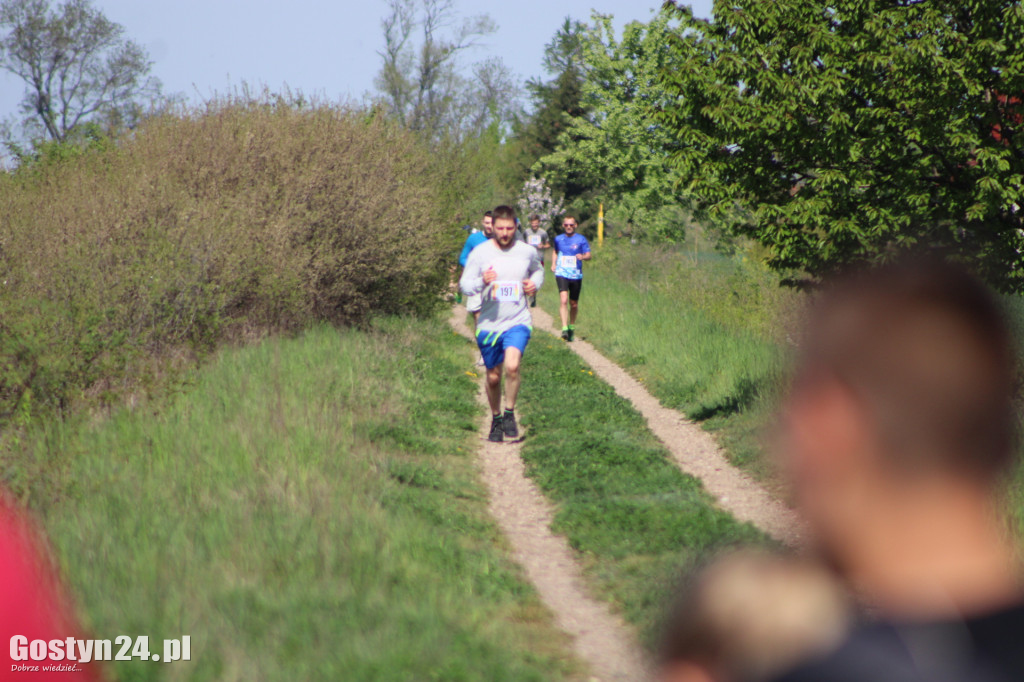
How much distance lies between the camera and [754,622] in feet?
4.50

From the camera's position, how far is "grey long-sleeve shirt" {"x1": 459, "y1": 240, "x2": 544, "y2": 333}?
914 cm

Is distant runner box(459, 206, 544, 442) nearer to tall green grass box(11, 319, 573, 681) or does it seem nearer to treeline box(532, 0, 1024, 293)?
tall green grass box(11, 319, 573, 681)

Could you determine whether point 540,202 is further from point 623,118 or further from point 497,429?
point 497,429

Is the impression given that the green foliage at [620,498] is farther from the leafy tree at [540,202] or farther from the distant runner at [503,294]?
the leafy tree at [540,202]

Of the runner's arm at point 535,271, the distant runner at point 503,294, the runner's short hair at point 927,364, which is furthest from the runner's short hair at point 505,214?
the runner's short hair at point 927,364

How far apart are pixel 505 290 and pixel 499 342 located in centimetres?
53

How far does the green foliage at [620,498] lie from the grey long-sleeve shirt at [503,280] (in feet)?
4.07

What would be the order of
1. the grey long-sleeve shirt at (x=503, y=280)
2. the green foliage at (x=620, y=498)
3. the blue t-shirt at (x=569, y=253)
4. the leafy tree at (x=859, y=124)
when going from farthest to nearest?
the blue t-shirt at (x=569, y=253) → the grey long-sleeve shirt at (x=503, y=280) → the leafy tree at (x=859, y=124) → the green foliage at (x=620, y=498)

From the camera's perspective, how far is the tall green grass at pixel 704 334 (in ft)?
32.5

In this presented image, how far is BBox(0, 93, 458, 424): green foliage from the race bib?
2866 mm

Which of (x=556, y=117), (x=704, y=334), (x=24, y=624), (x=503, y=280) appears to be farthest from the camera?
(x=556, y=117)

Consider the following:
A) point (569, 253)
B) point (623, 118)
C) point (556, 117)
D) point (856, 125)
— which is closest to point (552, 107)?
point (556, 117)

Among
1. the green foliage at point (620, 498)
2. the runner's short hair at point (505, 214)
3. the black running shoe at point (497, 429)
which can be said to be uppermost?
the runner's short hair at point (505, 214)

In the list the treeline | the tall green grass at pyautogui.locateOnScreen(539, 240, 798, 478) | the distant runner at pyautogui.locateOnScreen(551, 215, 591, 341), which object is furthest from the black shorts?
the treeline
